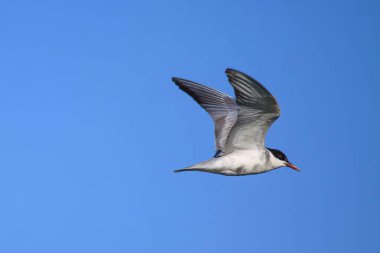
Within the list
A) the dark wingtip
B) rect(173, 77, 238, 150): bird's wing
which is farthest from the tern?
the dark wingtip

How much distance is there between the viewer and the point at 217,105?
1719 centimetres

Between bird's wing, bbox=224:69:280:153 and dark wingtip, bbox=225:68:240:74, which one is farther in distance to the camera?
bird's wing, bbox=224:69:280:153

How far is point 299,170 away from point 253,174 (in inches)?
79.1

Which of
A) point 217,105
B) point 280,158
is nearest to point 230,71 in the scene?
point 217,105

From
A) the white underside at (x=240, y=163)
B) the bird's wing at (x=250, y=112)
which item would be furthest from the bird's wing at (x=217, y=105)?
the white underside at (x=240, y=163)

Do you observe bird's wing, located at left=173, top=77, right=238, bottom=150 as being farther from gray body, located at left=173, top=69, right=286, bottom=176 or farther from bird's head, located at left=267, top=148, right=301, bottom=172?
bird's head, located at left=267, top=148, right=301, bottom=172

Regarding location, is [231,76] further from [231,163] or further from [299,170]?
[299,170]

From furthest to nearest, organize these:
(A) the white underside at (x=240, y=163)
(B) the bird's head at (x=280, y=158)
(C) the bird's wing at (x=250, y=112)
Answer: (B) the bird's head at (x=280, y=158) < (A) the white underside at (x=240, y=163) < (C) the bird's wing at (x=250, y=112)

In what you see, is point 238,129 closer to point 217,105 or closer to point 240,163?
point 240,163

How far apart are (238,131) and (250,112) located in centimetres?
108

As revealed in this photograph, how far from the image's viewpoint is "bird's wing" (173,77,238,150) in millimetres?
16791

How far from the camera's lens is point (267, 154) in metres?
16.9

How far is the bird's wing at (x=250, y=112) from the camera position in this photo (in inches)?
543

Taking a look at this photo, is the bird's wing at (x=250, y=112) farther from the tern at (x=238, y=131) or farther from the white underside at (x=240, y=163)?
the white underside at (x=240, y=163)
